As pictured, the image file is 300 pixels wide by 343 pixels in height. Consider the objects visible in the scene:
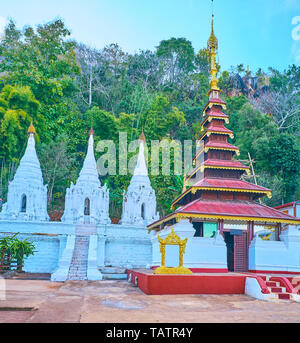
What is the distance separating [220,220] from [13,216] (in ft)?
56.9

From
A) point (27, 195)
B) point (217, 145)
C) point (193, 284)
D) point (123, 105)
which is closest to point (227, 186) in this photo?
point (217, 145)

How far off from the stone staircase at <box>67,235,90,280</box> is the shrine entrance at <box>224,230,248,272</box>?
24.1 ft

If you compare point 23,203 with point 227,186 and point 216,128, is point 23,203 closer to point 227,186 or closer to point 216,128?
point 216,128

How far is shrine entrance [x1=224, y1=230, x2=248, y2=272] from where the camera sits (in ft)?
57.2

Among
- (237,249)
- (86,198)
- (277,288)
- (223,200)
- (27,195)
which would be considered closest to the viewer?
(277,288)

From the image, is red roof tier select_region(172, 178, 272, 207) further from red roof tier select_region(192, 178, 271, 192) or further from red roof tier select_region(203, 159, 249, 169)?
red roof tier select_region(203, 159, 249, 169)

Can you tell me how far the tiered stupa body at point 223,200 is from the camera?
16672mm

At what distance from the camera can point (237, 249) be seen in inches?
699

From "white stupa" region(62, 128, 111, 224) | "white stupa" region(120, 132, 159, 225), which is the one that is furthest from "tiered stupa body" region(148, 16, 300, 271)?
"white stupa" region(62, 128, 111, 224)

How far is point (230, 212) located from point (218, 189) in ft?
5.76

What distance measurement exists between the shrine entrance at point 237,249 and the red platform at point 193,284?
5.24 m

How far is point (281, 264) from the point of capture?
55.1 ft

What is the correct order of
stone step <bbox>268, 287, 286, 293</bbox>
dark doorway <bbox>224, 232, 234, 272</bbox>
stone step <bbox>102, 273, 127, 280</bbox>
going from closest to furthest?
stone step <bbox>268, 287, 286, 293</bbox> → dark doorway <bbox>224, 232, 234, 272</bbox> → stone step <bbox>102, 273, 127, 280</bbox>
